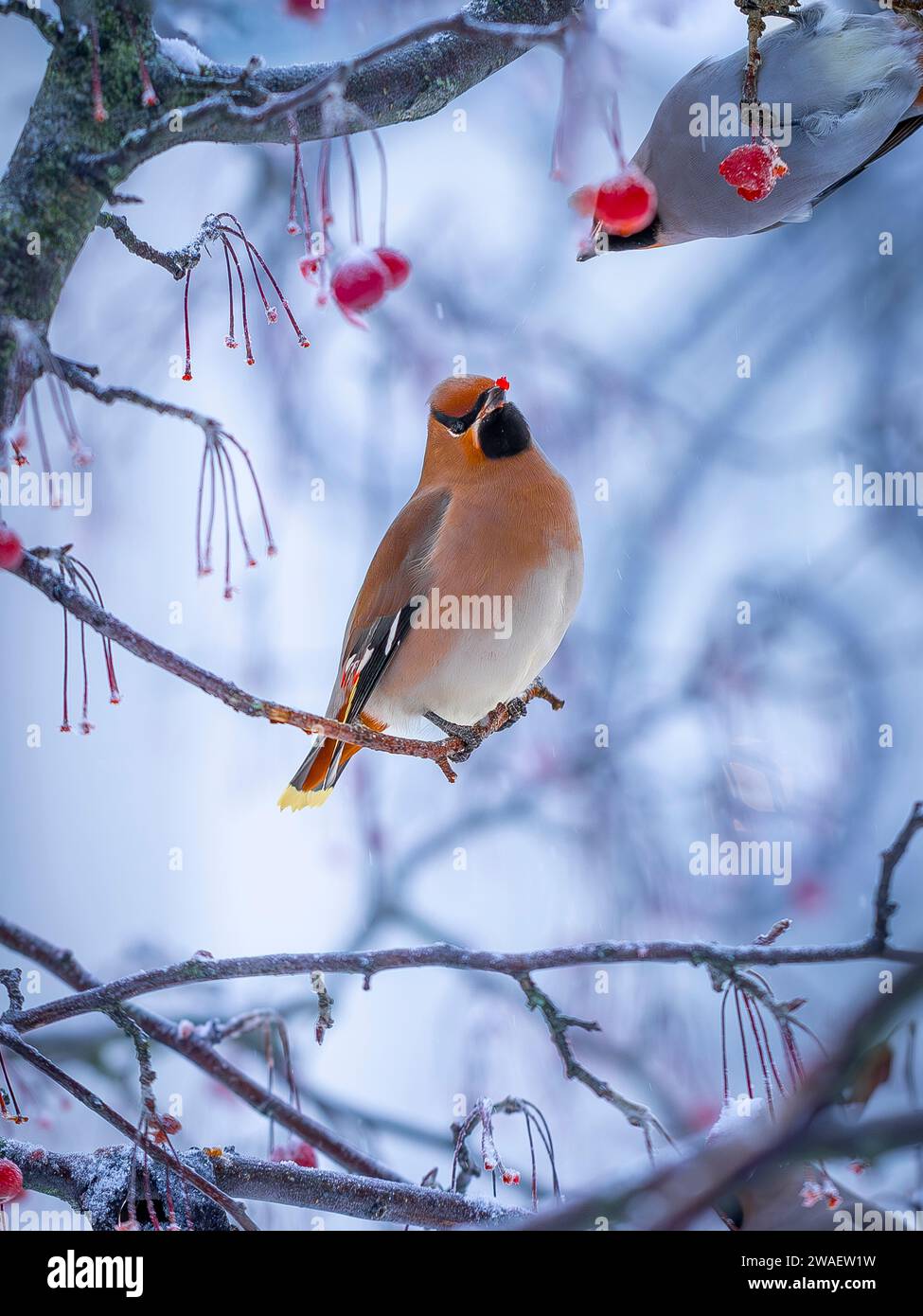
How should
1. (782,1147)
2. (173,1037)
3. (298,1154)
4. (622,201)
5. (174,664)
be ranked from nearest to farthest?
(782,1147), (174,664), (173,1037), (622,201), (298,1154)

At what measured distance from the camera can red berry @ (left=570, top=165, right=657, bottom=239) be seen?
1274 mm

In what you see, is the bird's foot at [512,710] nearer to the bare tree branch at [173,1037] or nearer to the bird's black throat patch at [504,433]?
the bird's black throat patch at [504,433]

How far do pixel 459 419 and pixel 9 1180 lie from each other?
97 cm

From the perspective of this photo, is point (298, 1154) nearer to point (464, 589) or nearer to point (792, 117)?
point (464, 589)

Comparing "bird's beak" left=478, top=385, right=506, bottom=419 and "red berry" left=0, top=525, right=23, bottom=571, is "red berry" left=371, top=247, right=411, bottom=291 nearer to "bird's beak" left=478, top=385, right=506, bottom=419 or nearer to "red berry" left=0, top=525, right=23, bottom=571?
"bird's beak" left=478, top=385, right=506, bottom=419

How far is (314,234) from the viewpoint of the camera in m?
1.31

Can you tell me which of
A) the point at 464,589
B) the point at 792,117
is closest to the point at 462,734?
the point at 464,589

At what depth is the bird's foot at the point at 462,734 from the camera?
1.37 m

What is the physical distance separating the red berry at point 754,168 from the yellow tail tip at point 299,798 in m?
0.86

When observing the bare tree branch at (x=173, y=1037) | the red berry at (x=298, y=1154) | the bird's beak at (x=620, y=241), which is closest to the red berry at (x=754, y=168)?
the bird's beak at (x=620, y=241)

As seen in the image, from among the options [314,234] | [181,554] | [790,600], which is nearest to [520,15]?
[314,234]

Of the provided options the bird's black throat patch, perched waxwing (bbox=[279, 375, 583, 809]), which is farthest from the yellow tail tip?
the bird's black throat patch

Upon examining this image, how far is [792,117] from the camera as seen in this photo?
1.33m

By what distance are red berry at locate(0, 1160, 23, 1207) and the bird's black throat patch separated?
0.95 meters
